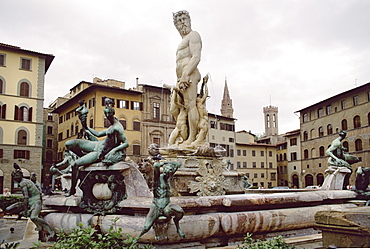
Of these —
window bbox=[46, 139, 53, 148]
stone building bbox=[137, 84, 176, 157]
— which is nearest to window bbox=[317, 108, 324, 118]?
stone building bbox=[137, 84, 176, 157]

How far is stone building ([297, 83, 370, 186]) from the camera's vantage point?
45344mm

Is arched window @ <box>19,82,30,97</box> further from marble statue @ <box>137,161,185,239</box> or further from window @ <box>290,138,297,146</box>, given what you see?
window @ <box>290,138,297,146</box>

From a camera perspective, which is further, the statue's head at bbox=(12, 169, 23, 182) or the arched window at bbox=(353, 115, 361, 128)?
the arched window at bbox=(353, 115, 361, 128)

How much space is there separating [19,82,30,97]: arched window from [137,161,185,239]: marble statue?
38.6 meters

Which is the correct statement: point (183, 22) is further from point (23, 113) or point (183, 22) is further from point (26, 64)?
point (26, 64)

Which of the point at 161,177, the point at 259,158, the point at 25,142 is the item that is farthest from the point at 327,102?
the point at 161,177

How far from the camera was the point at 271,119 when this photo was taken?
108 metres

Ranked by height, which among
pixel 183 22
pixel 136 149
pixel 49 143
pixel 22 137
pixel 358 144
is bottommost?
pixel 136 149

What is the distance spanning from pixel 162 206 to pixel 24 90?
128 ft

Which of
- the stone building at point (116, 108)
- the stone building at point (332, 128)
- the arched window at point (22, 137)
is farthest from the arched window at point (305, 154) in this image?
the arched window at point (22, 137)

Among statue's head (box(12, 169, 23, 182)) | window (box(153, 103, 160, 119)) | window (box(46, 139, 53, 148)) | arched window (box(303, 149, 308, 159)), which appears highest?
window (box(153, 103, 160, 119))

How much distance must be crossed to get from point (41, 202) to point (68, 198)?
0.55m

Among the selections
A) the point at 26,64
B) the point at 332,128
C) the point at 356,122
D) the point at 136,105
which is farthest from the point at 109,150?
the point at 332,128

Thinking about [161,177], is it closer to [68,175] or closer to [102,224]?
[102,224]
